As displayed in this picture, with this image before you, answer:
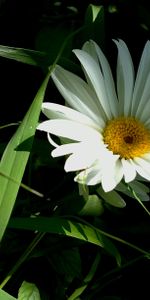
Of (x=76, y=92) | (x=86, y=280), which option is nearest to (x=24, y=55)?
(x=76, y=92)

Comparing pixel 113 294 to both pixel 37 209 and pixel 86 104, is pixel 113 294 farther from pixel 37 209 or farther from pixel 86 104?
pixel 86 104

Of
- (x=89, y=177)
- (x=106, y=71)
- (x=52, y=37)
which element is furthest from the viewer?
(x=52, y=37)

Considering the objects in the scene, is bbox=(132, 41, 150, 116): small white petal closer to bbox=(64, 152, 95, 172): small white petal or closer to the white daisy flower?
the white daisy flower

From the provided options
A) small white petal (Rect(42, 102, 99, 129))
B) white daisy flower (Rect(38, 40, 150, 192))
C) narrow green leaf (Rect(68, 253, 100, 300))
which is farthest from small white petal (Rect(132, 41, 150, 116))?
narrow green leaf (Rect(68, 253, 100, 300))

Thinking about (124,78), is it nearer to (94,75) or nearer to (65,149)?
(94,75)

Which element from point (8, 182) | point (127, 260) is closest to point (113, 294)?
point (127, 260)

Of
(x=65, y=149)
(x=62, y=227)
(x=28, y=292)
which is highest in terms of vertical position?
(x=65, y=149)
